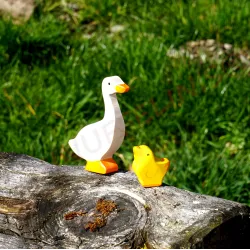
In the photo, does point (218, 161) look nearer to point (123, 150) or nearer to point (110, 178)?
point (123, 150)

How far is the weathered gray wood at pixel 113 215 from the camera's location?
2730 millimetres

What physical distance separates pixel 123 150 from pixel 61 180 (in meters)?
1.41

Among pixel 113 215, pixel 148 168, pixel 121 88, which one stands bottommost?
pixel 113 215

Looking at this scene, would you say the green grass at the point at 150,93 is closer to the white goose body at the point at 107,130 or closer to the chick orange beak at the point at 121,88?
the white goose body at the point at 107,130

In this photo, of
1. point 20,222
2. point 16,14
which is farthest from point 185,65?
point 20,222

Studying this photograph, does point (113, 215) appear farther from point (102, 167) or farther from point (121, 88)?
point (121, 88)

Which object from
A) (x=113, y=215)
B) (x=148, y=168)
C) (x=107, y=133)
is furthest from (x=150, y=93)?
(x=113, y=215)

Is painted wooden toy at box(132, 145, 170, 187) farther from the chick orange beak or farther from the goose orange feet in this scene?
the chick orange beak

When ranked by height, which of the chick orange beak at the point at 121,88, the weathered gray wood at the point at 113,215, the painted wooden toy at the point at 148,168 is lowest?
the weathered gray wood at the point at 113,215

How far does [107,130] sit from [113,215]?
0.51 metres

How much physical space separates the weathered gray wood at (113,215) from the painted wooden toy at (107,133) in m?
0.05

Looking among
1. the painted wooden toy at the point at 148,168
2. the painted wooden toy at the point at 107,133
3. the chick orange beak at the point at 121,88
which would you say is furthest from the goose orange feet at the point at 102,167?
the chick orange beak at the point at 121,88

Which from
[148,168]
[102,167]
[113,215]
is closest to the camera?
[113,215]

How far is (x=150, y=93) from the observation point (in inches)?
188
